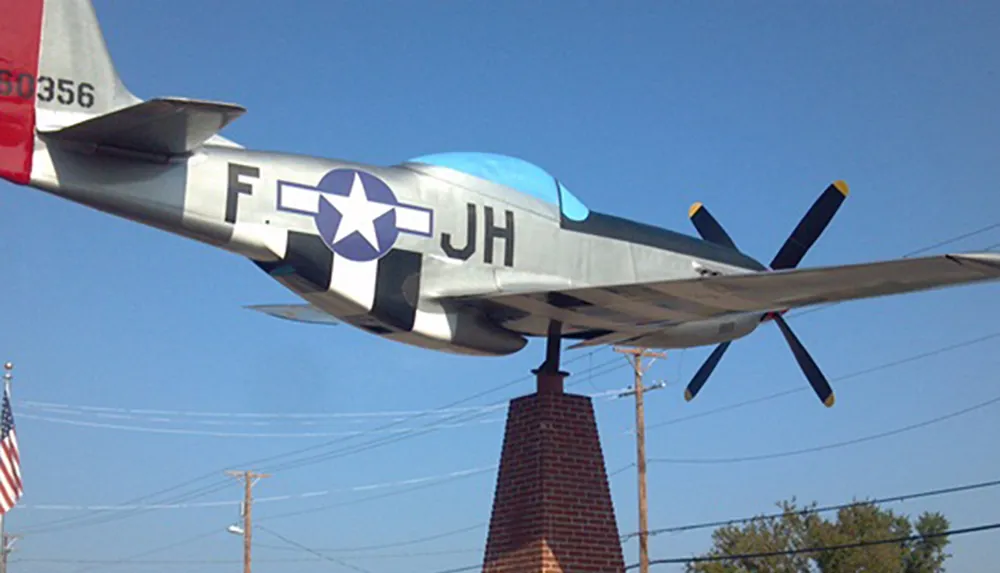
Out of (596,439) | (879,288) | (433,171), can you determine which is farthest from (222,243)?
(879,288)

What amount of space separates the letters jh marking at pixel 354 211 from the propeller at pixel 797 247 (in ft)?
20.4

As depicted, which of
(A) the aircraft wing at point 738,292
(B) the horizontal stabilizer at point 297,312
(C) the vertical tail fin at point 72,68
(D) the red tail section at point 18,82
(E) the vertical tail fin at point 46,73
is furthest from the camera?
(B) the horizontal stabilizer at point 297,312

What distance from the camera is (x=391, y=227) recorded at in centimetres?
1396

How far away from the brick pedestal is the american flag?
37.3 ft

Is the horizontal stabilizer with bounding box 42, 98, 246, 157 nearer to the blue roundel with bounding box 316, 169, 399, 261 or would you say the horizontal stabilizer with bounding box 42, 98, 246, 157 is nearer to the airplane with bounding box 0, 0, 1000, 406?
the airplane with bounding box 0, 0, 1000, 406

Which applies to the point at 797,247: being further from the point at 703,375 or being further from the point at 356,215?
the point at 356,215

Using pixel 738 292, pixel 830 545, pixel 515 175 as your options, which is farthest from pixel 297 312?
pixel 830 545

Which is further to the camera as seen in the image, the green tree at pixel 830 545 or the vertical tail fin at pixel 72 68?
the green tree at pixel 830 545

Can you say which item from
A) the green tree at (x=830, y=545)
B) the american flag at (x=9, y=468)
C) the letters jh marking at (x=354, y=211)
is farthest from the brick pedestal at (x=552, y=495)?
the green tree at (x=830, y=545)

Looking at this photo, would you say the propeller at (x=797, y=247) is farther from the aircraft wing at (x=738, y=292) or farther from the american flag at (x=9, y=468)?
the american flag at (x=9, y=468)

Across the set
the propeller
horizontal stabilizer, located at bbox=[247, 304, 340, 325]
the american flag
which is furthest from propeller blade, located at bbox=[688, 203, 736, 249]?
the american flag

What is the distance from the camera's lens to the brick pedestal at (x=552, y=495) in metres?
14.9

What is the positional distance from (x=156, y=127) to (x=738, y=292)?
6.39 meters

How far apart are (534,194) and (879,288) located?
4.04 metres
